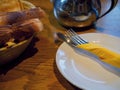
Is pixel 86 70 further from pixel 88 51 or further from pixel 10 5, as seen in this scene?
pixel 10 5

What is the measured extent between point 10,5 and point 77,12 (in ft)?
0.68

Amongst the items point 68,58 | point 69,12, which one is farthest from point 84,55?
point 69,12

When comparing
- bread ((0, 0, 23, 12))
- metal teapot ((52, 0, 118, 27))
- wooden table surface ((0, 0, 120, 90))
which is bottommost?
wooden table surface ((0, 0, 120, 90))

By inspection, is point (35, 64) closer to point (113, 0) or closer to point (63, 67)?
point (63, 67)

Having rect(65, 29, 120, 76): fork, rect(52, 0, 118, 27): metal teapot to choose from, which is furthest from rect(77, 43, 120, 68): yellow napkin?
rect(52, 0, 118, 27): metal teapot

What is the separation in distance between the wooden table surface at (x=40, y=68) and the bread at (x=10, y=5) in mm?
112

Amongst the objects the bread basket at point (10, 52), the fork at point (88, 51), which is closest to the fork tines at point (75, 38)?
the fork at point (88, 51)

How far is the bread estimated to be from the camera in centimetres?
62

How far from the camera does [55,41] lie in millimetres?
656

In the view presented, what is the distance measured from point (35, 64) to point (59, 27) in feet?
0.64

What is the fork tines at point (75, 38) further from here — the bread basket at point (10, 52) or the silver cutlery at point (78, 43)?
the bread basket at point (10, 52)

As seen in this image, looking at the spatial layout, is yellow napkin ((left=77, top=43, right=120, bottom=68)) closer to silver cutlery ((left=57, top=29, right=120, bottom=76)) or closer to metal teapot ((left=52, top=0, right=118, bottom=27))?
silver cutlery ((left=57, top=29, right=120, bottom=76))

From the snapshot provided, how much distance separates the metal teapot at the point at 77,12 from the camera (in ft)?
2.16

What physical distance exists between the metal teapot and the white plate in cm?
10
